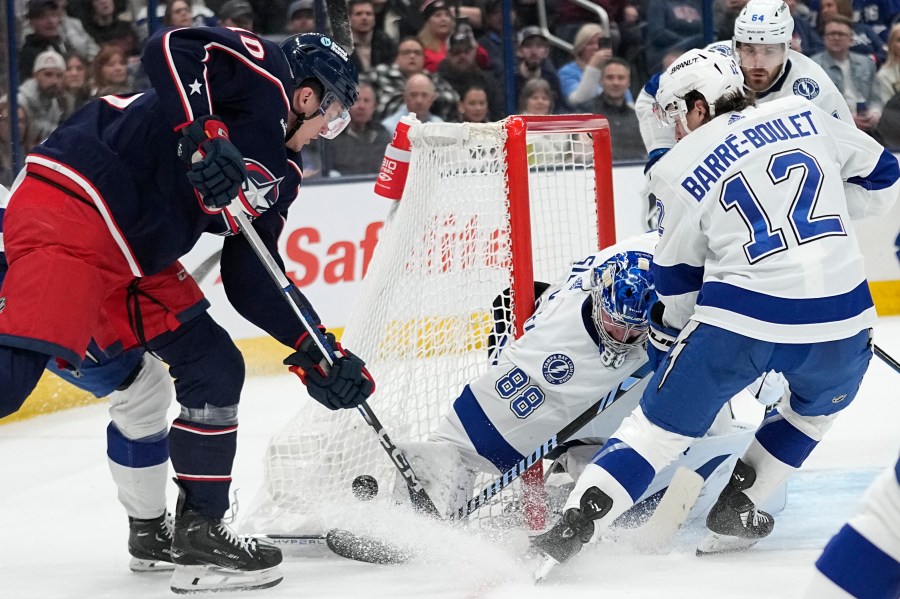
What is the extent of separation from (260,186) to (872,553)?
1.41 meters

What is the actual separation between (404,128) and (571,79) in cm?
299

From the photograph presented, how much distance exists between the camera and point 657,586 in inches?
93.5

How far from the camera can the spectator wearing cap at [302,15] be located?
5645 mm

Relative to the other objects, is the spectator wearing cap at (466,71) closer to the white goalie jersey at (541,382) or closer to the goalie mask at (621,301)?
the white goalie jersey at (541,382)

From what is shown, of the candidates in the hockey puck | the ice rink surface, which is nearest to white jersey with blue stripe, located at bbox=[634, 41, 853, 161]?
the ice rink surface

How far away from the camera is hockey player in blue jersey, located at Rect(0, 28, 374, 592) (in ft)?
7.25

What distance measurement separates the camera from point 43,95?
17.4 ft

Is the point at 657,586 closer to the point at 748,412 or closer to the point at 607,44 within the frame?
the point at 748,412

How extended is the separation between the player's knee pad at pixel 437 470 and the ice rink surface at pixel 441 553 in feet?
0.39

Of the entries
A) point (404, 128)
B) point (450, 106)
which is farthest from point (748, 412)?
point (450, 106)

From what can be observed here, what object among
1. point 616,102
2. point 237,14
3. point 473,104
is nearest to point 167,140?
point 237,14

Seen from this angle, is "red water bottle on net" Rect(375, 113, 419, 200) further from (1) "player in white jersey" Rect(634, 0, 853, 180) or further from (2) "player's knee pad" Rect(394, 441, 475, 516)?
(2) "player's knee pad" Rect(394, 441, 475, 516)

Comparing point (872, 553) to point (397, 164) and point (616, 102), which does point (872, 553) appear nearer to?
point (397, 164)

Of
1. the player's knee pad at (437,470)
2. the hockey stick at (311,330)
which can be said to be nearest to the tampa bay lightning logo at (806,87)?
the player's knee pad at (437,470)
